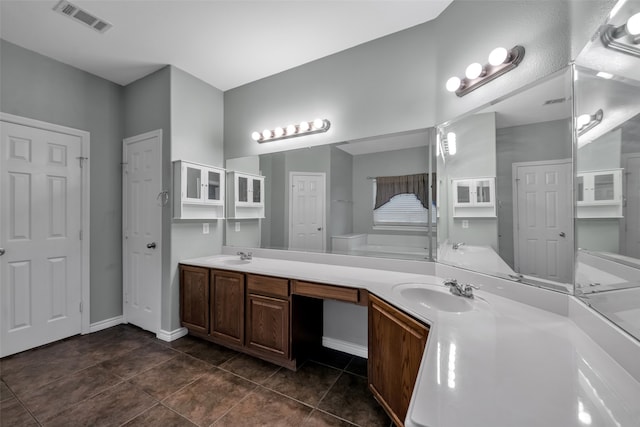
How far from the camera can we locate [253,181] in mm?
2820

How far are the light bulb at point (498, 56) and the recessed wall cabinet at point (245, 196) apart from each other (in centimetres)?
215

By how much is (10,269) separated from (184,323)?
1.51 metres

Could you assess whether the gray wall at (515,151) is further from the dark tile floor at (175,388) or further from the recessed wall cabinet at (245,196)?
the recessed wall cabinet at (245,196)

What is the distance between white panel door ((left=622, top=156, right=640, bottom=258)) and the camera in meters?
0.75

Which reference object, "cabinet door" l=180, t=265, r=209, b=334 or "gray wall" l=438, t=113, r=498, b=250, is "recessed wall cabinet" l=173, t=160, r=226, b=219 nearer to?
"cabinet door" l=180, t=265, r=209, b=334

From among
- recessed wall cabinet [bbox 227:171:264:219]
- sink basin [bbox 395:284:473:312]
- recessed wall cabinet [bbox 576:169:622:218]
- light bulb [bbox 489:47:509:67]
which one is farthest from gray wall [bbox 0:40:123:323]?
recessed wall cabinet [bbox 576:169:622:218]

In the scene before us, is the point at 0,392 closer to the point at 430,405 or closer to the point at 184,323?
the point at 184,323

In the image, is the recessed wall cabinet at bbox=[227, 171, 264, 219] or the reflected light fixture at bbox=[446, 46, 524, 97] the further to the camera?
the recessed wall cabinet at bbox=[227, 171, 264, 219]

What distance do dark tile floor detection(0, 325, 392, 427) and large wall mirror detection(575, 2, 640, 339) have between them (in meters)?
1.31

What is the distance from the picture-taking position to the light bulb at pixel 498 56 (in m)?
1.37

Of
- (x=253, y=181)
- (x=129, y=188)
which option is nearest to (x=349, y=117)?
(x=253, y=181)

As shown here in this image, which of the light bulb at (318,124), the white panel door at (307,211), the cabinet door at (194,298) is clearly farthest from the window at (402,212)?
the cabinet door at (194,298)

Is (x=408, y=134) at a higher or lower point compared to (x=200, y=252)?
higher

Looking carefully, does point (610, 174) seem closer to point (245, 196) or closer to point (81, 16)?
point (245, 196)
